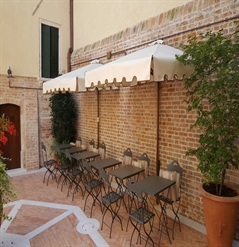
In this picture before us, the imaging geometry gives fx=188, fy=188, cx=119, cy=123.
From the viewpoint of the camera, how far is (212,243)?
8.80 feet

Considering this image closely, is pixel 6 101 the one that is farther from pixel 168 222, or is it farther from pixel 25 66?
pixel 168 222

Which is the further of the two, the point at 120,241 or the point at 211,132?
the point at 120,241

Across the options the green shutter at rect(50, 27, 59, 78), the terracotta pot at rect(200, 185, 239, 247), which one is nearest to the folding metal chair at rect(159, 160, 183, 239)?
the terracotta pot at rect(200, 185, 239, 247)

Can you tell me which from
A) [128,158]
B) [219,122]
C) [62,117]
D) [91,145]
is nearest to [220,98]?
[219,122]

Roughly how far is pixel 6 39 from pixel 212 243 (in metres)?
7.08

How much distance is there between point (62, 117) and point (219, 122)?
193 inches

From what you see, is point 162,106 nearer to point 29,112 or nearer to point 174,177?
point 174,177

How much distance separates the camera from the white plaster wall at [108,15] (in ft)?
13.7

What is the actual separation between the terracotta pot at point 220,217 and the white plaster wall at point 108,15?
137 inches

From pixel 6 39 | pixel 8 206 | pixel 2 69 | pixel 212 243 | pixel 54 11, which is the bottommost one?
pixel 8 206

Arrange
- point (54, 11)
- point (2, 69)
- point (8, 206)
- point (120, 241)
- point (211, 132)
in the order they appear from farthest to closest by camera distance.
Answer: point (54, 11) < point (2, 69) < point (8, 206) < point (120, 241) < point (211, 132)

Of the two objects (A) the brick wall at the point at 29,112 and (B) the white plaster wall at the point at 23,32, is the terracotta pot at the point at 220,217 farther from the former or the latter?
(B) the white plaster wall at the point at 23,32

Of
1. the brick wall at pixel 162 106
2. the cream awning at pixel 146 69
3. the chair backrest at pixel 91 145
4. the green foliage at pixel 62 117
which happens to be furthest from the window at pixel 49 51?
the cream awning at pixel 146 69

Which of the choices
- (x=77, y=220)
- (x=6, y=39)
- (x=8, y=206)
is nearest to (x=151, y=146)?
(x=77, y=220)
